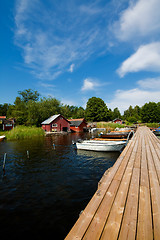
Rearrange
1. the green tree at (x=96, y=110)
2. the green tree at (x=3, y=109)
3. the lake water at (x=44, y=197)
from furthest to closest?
the green tree at (x=3, y=109) < the green tree at (x=96, y=110) < the lake water at (x=44, y=197)

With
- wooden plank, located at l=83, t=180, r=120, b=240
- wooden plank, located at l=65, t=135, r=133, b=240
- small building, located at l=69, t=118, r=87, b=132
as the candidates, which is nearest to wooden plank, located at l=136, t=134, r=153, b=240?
wooden plank, located at l=83, t=180, r=120, b=240

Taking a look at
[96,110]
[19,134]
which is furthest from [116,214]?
[96,110]

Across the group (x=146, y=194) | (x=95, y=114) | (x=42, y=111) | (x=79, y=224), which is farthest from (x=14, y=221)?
(x=95, y=114)

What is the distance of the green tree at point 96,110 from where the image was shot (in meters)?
72.2

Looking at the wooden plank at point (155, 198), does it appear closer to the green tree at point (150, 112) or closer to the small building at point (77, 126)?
the small building at point (77, 126)

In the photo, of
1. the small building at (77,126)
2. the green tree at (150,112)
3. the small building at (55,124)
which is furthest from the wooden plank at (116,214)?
the green tree at (150,112)

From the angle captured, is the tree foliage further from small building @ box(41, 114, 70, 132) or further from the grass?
the grass

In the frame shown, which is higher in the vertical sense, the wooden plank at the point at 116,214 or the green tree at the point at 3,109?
the green tree at the point at 3,109

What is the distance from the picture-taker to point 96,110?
73625 millimetres

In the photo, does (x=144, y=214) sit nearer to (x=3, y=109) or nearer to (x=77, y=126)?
(x=77, y=126)

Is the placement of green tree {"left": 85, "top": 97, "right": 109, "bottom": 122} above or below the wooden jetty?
above

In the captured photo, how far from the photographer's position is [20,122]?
167 feet

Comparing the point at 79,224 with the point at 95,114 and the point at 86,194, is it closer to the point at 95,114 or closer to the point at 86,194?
the point at 86,194

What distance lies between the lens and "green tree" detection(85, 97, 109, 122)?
72.2 meters
